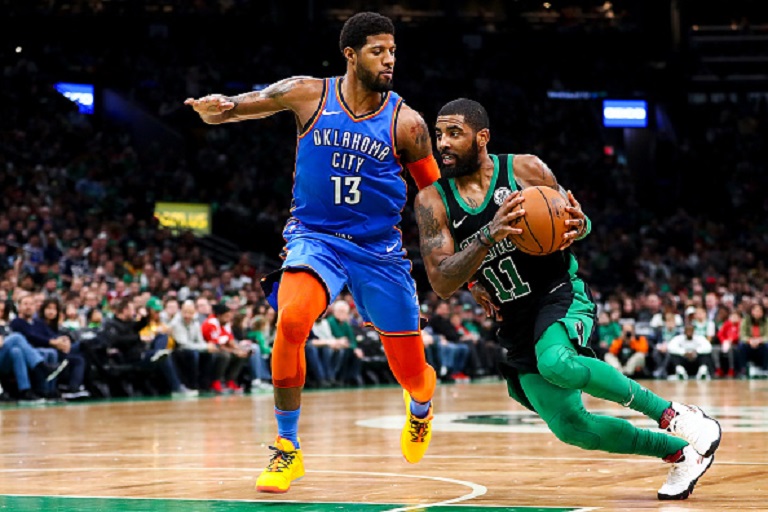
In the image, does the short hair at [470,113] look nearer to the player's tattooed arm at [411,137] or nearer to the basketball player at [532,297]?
the basketball player at [532,297]

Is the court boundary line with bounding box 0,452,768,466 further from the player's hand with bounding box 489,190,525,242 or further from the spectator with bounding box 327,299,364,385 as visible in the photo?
the spectator with bounding box 327,299,364,385

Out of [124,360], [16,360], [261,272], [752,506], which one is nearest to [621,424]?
[752,506]

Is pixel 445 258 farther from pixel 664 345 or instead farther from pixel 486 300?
pixel 664 345

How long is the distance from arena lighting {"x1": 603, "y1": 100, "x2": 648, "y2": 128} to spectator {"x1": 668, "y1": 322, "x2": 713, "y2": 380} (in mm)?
16078

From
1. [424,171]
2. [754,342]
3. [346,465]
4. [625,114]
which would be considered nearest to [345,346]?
[754,342]

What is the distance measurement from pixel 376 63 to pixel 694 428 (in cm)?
232

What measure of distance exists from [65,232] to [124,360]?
6213 mm

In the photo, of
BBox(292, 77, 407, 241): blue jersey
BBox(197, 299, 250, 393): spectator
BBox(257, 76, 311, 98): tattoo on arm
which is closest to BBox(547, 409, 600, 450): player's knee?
BBox(292, 77, 407, 241): blue jersey

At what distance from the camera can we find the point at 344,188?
6.28m

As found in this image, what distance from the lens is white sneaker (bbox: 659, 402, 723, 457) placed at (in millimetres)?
5676

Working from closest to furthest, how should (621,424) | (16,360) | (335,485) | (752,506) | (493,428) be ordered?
(752,506) < (621,424) < (335,485) < (493,428) < (16,360)

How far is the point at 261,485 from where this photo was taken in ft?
19.5

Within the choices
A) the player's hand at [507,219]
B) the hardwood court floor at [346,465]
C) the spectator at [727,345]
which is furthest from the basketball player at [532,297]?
the spectator at [727,345]

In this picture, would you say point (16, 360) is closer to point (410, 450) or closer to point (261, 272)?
point (410, 450)
